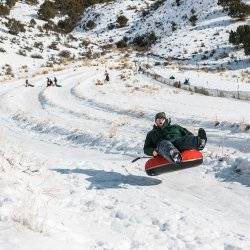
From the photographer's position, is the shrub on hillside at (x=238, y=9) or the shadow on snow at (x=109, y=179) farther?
the shrub on hillside at (x=238, y=9)

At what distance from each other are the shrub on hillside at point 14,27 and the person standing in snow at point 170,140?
7452cm

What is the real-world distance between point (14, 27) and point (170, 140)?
Result: 7649 cm

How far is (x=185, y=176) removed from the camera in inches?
447

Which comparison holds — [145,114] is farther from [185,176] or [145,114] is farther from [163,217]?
[163,217]

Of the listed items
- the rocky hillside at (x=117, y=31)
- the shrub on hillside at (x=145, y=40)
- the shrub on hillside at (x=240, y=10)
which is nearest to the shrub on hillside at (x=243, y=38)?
the rocky hillside at (x=117, y=31)

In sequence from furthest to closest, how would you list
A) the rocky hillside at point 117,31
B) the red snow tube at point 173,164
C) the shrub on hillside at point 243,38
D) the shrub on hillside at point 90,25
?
the shrub on hillside at point 90,25 < the rocky hillside at point 117,31 < the shrub on hillside at point 243,38 < the red snow tube at point 173,164

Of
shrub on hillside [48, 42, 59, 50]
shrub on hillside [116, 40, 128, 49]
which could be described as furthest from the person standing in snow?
shrub on hillside [116, 40, 128, 49]

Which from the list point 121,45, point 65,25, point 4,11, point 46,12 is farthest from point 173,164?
point 65,25

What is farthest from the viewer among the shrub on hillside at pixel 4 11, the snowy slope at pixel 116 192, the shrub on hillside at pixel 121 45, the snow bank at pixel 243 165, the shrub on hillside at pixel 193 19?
the shrub on hillside at pixel 121 45

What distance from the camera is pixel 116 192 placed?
1042 centimetres

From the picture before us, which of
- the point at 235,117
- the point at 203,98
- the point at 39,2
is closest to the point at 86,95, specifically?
the point at 203,98

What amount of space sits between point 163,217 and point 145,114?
14.5 metres

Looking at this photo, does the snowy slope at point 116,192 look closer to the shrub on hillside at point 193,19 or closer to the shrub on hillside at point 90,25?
the shrub on hillside at point 193,19

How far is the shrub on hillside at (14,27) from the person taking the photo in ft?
267
